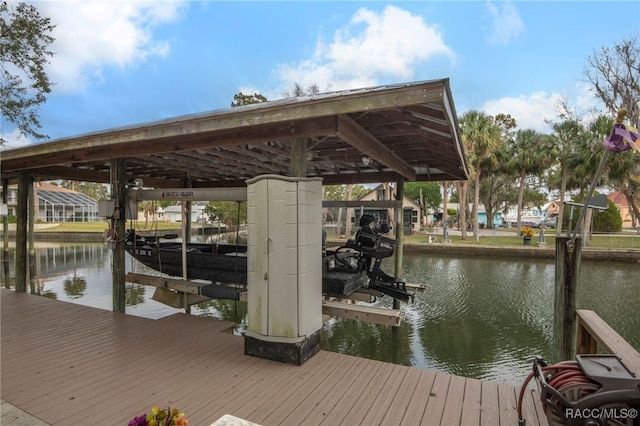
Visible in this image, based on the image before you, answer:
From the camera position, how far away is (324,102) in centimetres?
265

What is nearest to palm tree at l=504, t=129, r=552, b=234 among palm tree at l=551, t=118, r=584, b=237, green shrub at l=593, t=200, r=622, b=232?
palm tree at l=551, t=118, r=584, b=237

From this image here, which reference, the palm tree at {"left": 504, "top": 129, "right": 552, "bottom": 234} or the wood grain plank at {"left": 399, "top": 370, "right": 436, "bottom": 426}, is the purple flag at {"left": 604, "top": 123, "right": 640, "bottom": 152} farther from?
the palm tree at {"left": 504, "top": 129, "right": 552, "bottom": 234}

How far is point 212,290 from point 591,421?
407 centimetres

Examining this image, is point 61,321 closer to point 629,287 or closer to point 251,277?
point 251,277

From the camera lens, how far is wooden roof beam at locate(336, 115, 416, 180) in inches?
122

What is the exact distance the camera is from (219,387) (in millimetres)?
2713

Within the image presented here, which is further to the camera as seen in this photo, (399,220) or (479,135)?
(479,135)

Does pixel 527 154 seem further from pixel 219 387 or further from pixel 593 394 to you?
pixel 219 387

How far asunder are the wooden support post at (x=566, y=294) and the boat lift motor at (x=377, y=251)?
188 cm

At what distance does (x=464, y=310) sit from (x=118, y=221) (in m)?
7.52

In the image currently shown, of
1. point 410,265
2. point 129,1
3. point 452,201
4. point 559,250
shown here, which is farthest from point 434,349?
point 452,201

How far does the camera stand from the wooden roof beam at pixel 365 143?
310cm

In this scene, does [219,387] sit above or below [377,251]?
below

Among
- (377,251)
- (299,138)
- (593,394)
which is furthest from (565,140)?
(593,394)
